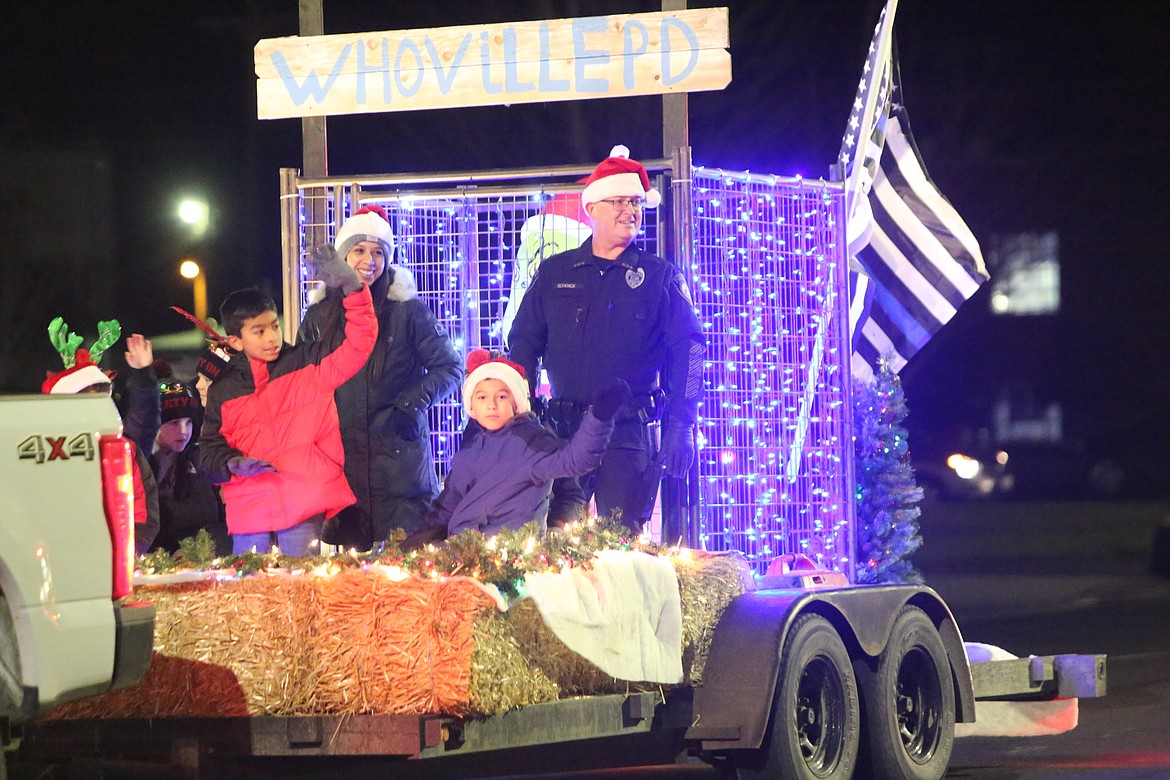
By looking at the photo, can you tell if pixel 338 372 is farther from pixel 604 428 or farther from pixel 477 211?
pixel 477 211

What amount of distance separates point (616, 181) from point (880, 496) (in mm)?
3618

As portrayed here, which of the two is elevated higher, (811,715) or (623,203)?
(623,203)

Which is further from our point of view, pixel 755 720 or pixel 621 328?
pixel 621 328

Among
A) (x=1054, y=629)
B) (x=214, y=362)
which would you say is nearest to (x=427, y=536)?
(x=214, y=362)

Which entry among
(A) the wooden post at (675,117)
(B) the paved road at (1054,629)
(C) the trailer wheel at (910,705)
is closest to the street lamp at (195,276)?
(B) the paved road at (1054,629)

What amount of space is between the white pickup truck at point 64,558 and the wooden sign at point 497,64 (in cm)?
492

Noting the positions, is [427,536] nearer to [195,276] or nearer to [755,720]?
[755,720]

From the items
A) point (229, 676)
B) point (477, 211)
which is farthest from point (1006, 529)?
point (229, 676)

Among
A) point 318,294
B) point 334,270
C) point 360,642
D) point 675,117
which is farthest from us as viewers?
point 675,117

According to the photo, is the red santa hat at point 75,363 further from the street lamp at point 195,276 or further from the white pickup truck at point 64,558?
the street lamp at point 195,276

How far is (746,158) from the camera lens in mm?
28469

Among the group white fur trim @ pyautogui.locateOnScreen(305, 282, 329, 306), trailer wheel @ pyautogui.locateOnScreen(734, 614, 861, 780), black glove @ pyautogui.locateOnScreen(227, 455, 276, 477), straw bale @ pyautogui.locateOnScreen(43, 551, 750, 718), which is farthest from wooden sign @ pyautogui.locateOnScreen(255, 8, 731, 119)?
straw bale @ pyautogui.locateOnScreen(43, 551, 750, 718)

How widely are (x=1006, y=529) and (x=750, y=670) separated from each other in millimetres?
28959

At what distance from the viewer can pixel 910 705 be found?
776cm
